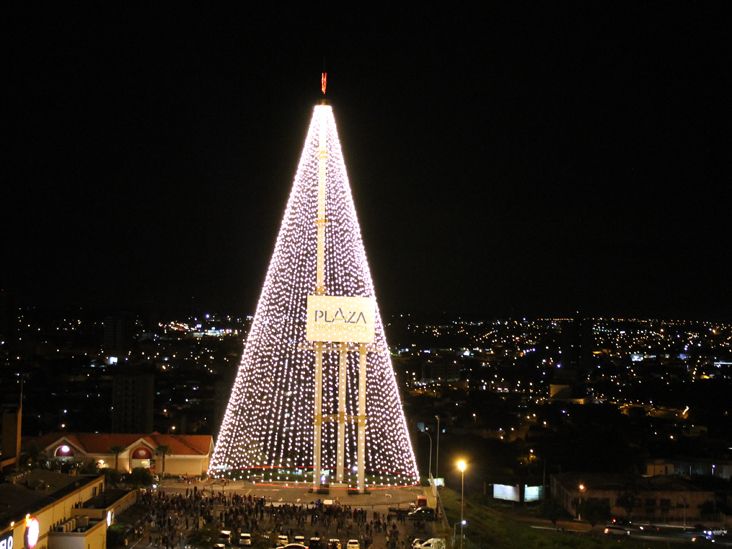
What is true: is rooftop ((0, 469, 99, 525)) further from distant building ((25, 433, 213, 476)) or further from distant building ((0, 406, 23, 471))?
distant building ((25, 433, 213, 476))

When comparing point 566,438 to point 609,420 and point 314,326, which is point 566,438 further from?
point 314,326

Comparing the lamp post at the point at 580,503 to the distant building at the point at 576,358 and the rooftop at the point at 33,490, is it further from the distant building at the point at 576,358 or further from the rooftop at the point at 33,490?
the distant building at the point at 576,358

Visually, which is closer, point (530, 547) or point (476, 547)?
point (476, 547)

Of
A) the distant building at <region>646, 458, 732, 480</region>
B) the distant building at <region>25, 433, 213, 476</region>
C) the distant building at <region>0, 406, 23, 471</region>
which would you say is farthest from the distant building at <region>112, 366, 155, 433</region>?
the distant building at <region>0, 406, 23, 471</region>

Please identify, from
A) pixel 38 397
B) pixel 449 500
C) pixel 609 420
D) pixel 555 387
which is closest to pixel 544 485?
pixel 449 500

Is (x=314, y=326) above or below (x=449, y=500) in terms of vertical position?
above

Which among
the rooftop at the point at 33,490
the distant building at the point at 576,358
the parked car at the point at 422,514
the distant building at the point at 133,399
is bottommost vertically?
the parked car at the point at 422,514

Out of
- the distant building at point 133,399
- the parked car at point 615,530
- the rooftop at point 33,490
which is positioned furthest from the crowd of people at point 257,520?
the distant building at point 133,399
